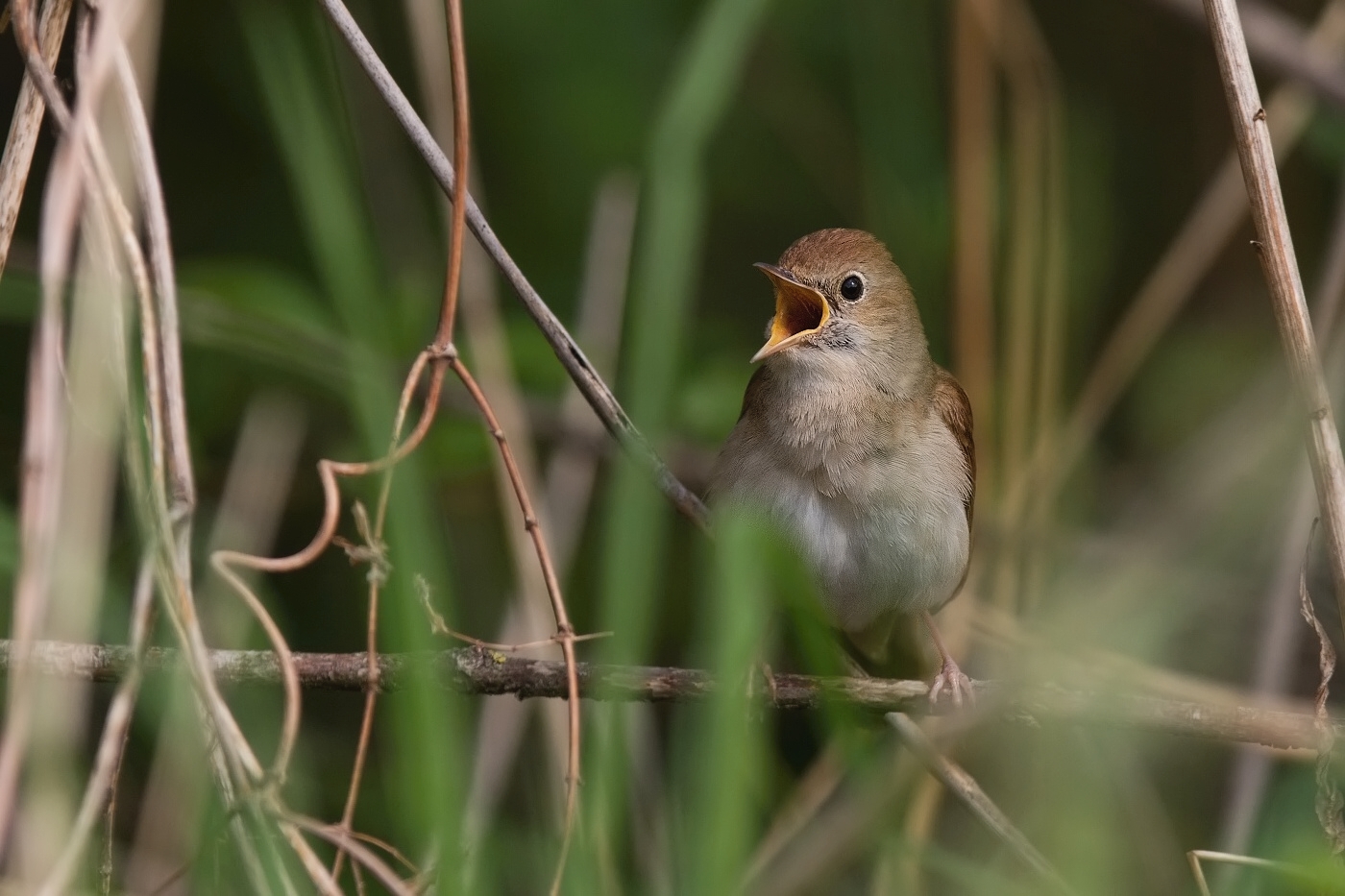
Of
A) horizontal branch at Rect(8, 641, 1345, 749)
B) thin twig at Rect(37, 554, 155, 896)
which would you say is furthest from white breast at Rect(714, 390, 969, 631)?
thin twig at Rect(37, 554, 155, 896)

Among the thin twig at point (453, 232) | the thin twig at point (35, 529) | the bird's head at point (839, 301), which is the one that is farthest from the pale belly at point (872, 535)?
the thin twig at point (35, 529)

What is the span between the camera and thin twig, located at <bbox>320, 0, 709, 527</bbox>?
232 centimetres

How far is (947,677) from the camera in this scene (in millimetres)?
3586

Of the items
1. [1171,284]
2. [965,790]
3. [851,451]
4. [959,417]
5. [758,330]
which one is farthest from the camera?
[758,330]

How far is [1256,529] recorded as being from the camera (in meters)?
4.75

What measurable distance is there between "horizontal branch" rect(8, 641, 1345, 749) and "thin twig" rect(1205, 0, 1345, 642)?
0.23 m

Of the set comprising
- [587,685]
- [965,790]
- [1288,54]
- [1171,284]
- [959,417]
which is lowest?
[965,790]

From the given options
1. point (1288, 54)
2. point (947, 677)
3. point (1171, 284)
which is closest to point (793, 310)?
point (947, 677)

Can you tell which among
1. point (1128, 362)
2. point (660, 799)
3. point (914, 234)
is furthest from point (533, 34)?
point (660, 799)

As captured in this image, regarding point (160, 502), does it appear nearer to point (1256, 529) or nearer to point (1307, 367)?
point (1307, 367)

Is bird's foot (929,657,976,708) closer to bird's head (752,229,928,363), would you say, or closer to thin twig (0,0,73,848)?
bird's head (752,229,928,363)

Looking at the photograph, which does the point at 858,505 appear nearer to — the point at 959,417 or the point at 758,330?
the point at 959,417

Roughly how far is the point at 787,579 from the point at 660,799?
7.65 ft

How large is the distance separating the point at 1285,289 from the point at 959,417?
Answer: 1.62m
